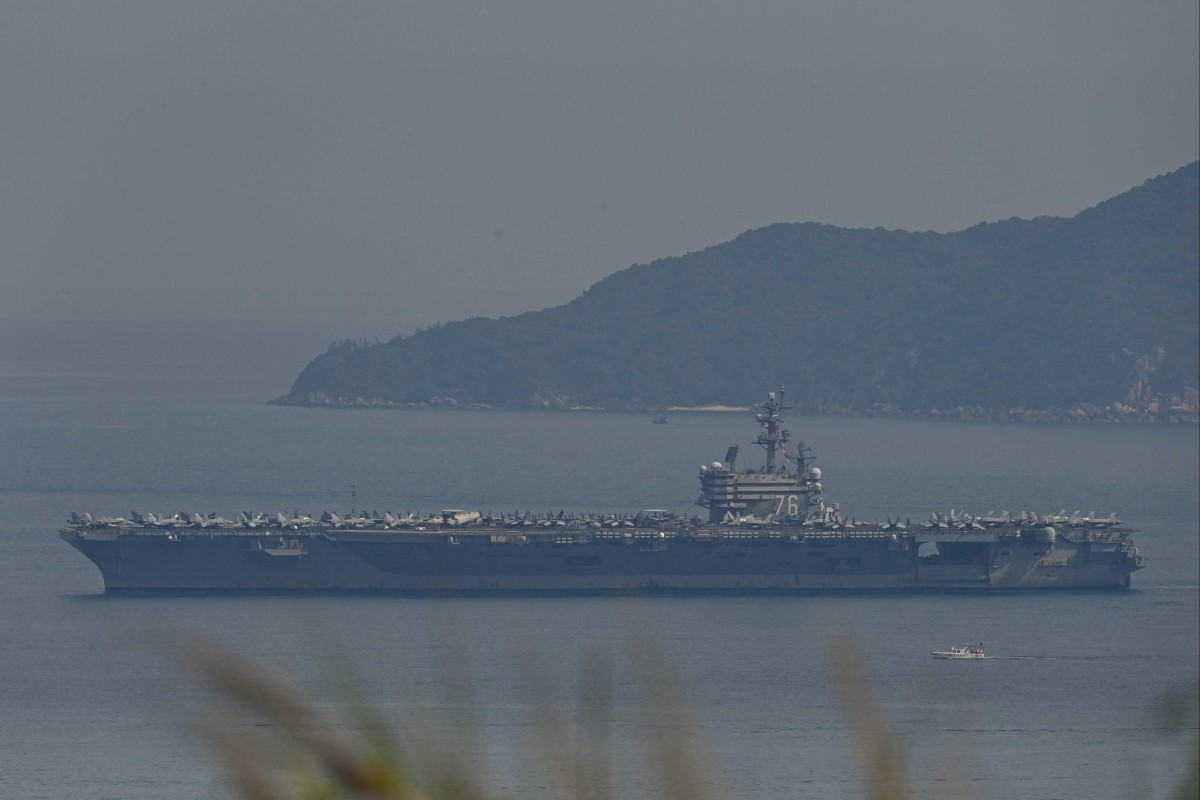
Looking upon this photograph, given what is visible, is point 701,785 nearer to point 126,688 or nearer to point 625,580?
point 126,688

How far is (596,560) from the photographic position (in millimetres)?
50562

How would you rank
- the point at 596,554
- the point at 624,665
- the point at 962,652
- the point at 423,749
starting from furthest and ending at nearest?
the point at 596,554 → the point at 962,652 → the point at 624,665 → the point at 423,749

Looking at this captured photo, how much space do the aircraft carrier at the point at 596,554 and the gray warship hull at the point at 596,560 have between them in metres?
0.04

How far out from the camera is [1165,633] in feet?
150

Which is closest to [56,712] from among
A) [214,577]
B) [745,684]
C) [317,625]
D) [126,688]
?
[126,688]

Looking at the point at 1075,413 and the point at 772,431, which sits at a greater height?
the point at 1075,413

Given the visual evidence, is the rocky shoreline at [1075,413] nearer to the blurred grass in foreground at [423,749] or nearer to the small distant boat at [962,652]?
the small distant boat at [962,652]

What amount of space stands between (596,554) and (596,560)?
16 cm

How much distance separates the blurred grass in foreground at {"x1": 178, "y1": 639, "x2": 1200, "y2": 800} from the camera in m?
1.94

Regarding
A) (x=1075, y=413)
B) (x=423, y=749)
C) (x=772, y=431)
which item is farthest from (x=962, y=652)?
(x=1075, y=413)

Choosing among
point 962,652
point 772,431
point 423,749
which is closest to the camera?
point 423,749

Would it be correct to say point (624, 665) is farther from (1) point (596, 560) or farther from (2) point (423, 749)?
(1) point (596, 560)

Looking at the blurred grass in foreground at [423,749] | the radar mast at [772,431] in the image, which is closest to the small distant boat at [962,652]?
the radar mast at [772,431]

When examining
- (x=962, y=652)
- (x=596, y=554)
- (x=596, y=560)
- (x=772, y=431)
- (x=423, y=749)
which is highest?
(x=772, y=431)
